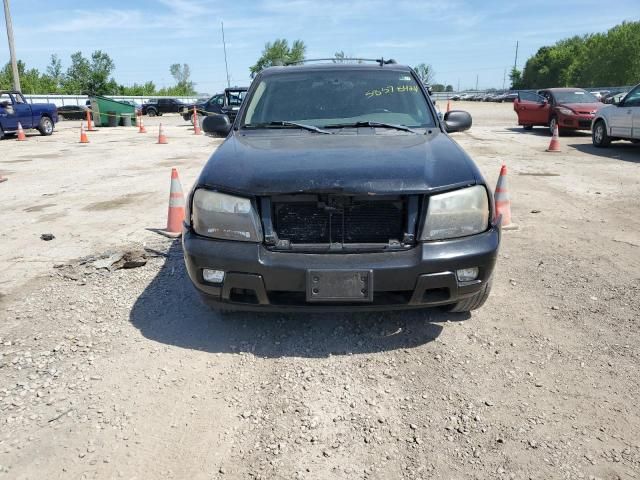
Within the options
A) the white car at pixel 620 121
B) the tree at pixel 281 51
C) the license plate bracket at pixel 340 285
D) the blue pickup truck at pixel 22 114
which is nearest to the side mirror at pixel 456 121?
the license plate bracket at pixel 340 285

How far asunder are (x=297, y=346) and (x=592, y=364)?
1705 millimetres

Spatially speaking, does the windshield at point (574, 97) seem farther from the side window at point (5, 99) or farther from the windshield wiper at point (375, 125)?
the side window at point (5, 99)

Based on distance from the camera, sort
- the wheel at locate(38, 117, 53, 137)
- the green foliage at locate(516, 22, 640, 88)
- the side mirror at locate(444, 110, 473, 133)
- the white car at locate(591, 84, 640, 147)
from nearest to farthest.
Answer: the side mirror at locate(444, 110, 473, 133), the white car at locate(591, 84, 640, 147), the wheel at locate(38, 117, 53, 137), the green foliage at locate(516, 22, 640, 88)

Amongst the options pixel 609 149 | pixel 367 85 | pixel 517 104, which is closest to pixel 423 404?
pixel 367 85

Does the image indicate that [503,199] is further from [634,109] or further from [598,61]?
[598,61]

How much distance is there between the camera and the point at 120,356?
9.89 ft

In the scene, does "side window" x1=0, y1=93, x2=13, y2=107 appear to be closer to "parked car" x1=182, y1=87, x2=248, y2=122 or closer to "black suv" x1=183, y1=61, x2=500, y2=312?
"parked car" x1=182, y1=87, x2=248, y2=122

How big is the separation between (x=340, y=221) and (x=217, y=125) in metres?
2.06

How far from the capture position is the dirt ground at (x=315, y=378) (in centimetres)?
217

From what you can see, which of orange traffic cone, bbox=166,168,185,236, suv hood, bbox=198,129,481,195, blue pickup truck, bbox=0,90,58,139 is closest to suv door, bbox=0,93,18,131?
blue pickup truck, bbox=0,90,58,139

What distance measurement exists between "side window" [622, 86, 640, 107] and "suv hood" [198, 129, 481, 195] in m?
10.1

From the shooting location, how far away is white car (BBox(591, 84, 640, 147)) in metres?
11.0

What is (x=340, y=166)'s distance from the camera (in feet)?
9.38

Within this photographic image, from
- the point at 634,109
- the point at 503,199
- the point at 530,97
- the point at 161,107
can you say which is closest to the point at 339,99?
the point at 503,199
